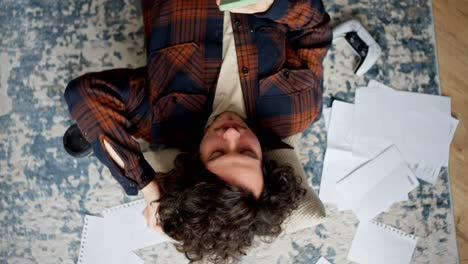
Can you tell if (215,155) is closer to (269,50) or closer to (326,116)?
(269,50)

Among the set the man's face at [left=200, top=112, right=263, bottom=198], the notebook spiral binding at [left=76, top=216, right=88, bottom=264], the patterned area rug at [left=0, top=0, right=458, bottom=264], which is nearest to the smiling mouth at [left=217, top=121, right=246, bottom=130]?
the man's face at [left=200, top=112, right=263, bottom=198]

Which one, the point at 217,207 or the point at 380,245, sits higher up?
the point at 217,207

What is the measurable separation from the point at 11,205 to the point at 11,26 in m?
0.47

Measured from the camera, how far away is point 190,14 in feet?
2.83

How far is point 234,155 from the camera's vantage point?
0.73 metres

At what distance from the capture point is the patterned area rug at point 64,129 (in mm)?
1104

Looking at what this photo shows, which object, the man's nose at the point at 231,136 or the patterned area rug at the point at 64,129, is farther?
the patterned area rug at the point at 64,129

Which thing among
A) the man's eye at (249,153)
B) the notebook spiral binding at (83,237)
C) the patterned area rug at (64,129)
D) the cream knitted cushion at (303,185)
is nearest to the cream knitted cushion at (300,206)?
the cream knitted cushion at (303,185)

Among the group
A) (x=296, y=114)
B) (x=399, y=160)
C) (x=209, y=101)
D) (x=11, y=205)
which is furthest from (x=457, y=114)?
(x=11, y=205)

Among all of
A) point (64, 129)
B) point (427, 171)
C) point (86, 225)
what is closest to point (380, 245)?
point (427, 171)

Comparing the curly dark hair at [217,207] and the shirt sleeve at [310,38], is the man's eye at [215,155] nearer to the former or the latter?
the curly dark hair at [217,207]

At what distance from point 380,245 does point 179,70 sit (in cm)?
71

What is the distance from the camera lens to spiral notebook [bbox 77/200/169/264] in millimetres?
1098

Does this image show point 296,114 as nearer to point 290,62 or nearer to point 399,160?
point 290,62
